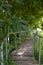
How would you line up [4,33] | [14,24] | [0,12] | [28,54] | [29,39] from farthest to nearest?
[29,39] < [28,54] < [4,33] < [0,12] < [14,24]

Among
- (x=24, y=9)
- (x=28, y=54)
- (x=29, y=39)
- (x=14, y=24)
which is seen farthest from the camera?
(x=29, y=39)

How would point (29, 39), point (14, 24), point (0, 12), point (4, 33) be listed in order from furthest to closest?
1. point (29, 39)
2. point (4, 33)
3. point (0, 12)
4. point (14, 24)

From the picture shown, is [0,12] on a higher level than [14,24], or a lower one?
higher

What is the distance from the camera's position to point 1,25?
91.4 inches

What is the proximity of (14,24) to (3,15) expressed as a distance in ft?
0.83

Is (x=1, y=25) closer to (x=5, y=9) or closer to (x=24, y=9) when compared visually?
(x=5, y=9)

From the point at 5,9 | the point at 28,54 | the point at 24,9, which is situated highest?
the point at 24,9

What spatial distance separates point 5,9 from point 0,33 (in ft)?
0.99

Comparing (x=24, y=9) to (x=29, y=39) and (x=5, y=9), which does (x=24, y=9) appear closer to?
(x=5, y=9)

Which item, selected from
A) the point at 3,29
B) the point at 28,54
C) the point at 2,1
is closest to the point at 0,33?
the point at 3,29

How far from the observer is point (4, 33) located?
8.41 ft

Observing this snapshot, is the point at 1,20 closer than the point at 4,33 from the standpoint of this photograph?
Yes

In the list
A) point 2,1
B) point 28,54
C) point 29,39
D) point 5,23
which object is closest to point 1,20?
point 5,23

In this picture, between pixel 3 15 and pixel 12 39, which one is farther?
pixel 12 39
